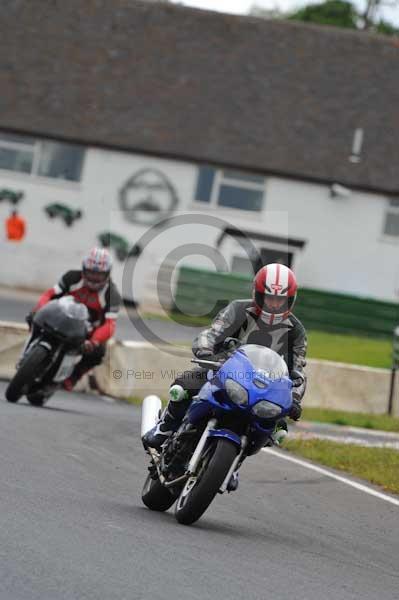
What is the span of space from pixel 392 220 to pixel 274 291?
36.1m

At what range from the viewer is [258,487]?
1216cm

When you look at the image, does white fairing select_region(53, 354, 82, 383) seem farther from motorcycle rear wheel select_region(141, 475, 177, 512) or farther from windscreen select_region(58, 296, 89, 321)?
motorcycle rear wheel select_region(141, 475, 177, 512)

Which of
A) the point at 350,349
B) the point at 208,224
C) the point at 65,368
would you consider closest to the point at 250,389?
the point at 65,368

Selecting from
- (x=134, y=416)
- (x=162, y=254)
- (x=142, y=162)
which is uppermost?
(x=142, y=162)

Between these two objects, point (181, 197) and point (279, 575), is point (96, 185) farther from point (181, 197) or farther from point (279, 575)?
point (279, 575)

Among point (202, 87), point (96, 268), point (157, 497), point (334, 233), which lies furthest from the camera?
point (202, 87)

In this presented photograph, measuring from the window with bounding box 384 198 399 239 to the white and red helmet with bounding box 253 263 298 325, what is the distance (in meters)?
35.8

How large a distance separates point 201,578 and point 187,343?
899 inches

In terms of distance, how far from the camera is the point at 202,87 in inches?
1769

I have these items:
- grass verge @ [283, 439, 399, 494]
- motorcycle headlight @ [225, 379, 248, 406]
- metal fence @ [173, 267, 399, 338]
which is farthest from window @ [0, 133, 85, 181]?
motorcycle headlight @ [225, 379, 248, 406]

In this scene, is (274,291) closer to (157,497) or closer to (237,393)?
(237,393)

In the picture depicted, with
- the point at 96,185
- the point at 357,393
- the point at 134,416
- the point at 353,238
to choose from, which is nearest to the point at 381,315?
the point at 353,238

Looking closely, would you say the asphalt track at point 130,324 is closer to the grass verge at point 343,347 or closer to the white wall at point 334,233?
the grass verge at point 343,347

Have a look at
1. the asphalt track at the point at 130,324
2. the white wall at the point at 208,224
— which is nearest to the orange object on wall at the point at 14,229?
the white wall at the point at 208,224
